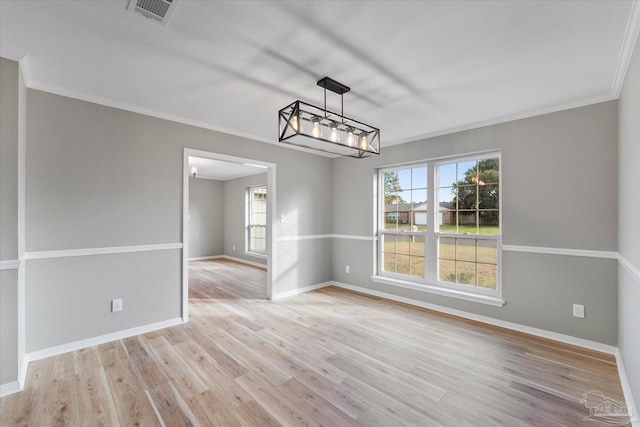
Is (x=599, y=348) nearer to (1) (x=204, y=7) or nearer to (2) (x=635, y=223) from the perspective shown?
(2) (x=635, y=223)

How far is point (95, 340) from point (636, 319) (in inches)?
180

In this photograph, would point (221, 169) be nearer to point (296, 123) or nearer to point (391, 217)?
point (391, 217)

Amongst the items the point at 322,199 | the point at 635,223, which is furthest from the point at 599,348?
the point at 322,199

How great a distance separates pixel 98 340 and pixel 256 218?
5.17m

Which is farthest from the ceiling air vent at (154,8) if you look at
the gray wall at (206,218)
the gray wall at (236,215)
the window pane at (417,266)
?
the gray wall at (206,218)

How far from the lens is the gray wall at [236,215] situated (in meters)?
8.01

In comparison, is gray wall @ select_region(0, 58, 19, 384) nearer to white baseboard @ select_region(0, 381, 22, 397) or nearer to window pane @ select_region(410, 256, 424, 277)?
white baseboard @ select_region(0, 381, 22, 397)

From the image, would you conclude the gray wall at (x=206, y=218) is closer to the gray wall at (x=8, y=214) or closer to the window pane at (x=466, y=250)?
the gray wall at (x=8, y=214)

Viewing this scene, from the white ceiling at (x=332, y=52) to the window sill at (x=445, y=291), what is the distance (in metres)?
2.29

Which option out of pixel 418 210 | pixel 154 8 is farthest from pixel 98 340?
pixel 418 210

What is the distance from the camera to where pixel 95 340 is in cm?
294

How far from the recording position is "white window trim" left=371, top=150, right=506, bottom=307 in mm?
3609

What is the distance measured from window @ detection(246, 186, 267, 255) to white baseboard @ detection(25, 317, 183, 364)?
4.33 meters

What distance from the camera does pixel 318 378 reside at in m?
2.38
